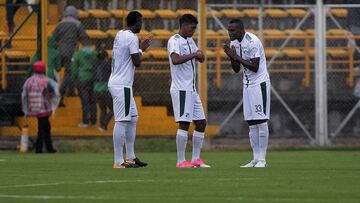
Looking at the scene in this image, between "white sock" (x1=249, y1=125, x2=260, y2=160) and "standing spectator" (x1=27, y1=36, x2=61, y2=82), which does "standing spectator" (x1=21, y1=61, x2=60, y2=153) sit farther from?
"white sock" (x1=249, y1=125, x2=260, y2=160)

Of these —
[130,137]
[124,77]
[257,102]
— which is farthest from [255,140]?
[124,77]

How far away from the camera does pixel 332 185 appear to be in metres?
13.4

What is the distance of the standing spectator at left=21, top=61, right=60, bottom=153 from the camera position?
2562 centimetres

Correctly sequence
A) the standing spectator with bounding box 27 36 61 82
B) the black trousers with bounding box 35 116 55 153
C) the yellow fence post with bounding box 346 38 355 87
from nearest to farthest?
the black trousers with bounding box 35 116 55 153 < the standing spectator with bounding box 27 36 61 82 < the yellow fence post with bounding box 346 38 355 87

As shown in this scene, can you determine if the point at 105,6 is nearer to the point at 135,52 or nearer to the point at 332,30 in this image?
the point at 332,30

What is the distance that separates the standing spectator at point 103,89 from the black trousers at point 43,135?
1.52 metres

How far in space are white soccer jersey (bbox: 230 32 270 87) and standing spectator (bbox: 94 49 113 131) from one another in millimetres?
9358

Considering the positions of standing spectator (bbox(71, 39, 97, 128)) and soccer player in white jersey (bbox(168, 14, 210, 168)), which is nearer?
soccer player in white jersey (bbox(168, 14, 210, 168))

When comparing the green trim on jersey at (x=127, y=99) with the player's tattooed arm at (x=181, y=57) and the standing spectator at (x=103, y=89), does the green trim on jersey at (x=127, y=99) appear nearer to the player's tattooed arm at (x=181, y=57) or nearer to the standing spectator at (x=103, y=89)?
the player's tattooed arm at (x=181, y=57)

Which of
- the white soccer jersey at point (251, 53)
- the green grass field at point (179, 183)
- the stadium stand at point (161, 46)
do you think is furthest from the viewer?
the stadium stand at point (161, 46)

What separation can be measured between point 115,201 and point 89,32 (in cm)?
1633

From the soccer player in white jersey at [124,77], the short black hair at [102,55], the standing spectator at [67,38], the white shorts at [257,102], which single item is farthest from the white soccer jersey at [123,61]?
the standing spectator at [67,38]

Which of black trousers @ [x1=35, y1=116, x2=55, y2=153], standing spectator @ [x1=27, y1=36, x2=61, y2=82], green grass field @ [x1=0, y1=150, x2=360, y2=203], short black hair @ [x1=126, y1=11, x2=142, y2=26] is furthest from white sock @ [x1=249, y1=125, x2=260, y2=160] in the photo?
standing spectator @ [x1=27, y1=36, x2=61, y2=82]

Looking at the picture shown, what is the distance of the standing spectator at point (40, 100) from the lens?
2562cm
